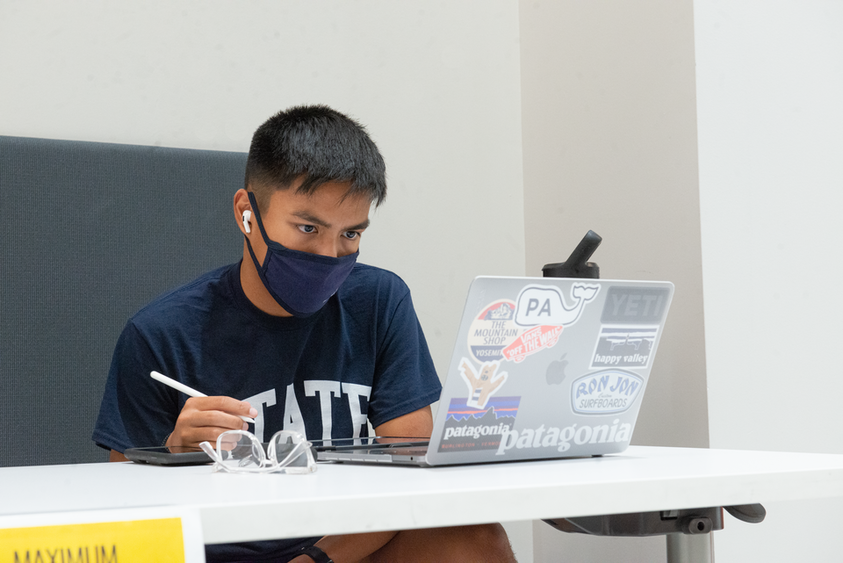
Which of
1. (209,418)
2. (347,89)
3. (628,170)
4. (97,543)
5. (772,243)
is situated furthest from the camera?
(347,89)

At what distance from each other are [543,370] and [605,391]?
83 millimetres

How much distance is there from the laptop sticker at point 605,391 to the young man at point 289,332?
0.54 metres

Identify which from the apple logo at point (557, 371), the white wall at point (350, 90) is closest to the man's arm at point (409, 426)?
the apple logo at point (557, 371)

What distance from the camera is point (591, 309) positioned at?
0.70 meters

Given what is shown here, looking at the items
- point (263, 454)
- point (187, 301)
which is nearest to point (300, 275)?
point (187, 301)

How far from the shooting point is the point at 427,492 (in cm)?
53

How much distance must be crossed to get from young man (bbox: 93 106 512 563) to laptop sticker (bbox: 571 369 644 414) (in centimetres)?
54

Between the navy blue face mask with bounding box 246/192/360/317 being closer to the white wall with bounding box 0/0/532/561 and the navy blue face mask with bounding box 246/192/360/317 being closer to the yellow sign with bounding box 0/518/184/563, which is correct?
the white wall with bounding box 0/0/532/561

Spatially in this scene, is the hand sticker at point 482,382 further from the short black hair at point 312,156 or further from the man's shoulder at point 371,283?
the man's shoulder at point 371,283

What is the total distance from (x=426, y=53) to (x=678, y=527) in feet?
5.21

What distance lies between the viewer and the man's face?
119 cm

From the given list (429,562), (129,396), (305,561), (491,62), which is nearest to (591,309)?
(429,562)

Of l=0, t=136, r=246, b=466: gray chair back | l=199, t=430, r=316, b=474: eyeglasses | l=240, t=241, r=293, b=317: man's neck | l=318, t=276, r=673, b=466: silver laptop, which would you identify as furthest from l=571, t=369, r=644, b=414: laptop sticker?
l=0, t=136, r=246, b=466: gray chair back

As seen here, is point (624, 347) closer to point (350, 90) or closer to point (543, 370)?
point (543, 370)
